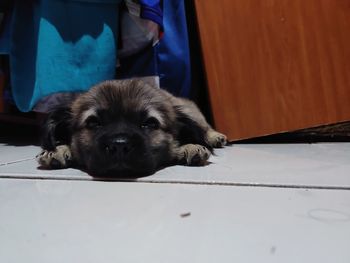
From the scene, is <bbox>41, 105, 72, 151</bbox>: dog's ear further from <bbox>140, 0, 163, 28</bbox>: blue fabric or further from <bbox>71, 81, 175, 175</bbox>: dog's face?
<bbox>140, 0, 163, 28</bbox>: blue fabric

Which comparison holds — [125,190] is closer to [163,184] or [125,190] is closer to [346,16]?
[163,184]

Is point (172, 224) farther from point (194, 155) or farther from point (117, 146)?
point (194, 155)

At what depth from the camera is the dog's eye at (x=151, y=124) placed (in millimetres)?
1758

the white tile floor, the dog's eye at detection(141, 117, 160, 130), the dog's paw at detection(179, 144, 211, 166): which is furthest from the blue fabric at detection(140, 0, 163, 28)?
the white tile floor

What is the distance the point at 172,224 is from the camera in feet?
3.29

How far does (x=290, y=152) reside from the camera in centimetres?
201

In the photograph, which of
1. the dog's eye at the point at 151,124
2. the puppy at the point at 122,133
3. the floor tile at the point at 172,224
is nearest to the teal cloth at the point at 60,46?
the puppy at the point at 122,133

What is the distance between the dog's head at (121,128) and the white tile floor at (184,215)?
3.4 inches

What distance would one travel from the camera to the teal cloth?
1.99 meters

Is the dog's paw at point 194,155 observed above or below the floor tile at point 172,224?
above

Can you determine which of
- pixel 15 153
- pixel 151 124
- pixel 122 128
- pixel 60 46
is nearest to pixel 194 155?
pixel 151 124

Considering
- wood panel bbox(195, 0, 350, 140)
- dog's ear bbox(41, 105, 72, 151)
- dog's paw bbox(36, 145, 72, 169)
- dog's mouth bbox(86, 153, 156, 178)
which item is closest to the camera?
dog's mouth bbox(86, 153, 156, 178)

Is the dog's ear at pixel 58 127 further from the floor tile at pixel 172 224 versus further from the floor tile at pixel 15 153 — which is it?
the floor tile at pixel 172 224

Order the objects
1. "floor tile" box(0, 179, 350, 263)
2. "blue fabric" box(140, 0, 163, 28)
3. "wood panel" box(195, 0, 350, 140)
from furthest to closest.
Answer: "wood panel" box(195, 0, 350, 140), "blue fabric" box(140, 0, 163, 28), "floor tile" box(0, 179, 350, 263)
